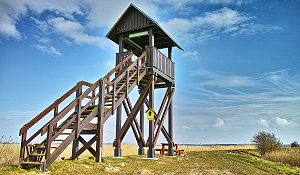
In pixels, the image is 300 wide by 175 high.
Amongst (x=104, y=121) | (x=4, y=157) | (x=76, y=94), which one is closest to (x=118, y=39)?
(x=76, y=94)

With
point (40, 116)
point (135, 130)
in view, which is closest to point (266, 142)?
point (135, 130)

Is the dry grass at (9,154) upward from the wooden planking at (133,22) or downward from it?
downward

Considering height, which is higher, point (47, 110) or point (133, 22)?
point (133, 22)

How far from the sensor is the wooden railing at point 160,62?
579 inches

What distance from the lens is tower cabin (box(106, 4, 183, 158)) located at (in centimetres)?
1465

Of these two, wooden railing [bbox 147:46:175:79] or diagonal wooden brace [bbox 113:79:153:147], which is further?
wooden railing [bbox 147:46:175:79]

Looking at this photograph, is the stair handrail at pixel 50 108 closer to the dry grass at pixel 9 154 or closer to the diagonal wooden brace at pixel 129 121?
the dry grass at pixel 9 154

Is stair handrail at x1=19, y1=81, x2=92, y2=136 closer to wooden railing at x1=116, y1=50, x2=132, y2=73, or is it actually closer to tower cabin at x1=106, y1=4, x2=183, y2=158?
wooden railing at x1=116, y1=50, x2=132, y2=73

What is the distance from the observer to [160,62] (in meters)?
15.6

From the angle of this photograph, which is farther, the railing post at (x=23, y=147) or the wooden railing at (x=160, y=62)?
the wooden railing at (x=160, y=62)

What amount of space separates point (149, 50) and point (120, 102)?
14.4ft

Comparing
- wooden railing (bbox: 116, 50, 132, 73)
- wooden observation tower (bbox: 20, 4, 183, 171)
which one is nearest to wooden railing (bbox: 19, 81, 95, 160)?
wooden observation tower (bbox: 20, 4, 183, 171)

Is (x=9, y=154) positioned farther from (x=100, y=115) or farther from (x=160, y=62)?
(x=160, y=62)

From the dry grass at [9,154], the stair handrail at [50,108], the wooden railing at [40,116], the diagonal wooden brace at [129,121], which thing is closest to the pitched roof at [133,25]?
the diagonal wooden brace at [129,121]
